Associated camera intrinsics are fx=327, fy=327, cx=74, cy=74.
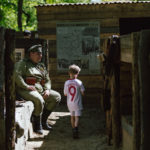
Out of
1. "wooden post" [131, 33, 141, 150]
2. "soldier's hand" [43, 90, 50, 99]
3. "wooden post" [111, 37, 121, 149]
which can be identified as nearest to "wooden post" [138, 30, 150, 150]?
"wooden post" [131, 33, 141, 150]

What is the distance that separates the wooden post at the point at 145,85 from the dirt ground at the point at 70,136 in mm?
3145

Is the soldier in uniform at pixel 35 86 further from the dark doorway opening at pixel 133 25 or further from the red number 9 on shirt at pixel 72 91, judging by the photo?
the dark doorway opening at pixel 133 25

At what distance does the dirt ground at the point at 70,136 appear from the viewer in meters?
6.16

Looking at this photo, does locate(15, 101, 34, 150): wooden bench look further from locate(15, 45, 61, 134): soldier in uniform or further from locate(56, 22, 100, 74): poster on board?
locate(56, 22, 100, 74): poster on board

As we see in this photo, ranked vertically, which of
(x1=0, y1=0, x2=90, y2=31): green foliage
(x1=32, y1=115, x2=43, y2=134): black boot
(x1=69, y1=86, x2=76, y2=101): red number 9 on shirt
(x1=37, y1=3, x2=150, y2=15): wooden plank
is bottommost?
(x1=32, y1=115, x2=43, y2=134): black boot

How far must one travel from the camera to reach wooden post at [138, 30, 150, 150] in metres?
2.80

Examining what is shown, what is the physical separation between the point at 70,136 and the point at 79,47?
4692 millimetres

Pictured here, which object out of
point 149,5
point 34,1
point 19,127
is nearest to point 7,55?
point 19,127

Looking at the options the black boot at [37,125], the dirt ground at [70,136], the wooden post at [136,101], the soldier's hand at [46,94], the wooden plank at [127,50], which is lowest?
the dirt ground at [70,136]

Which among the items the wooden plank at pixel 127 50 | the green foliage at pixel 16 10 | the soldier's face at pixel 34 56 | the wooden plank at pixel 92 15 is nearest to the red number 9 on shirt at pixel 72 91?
the soldier's face at pixel 34 56

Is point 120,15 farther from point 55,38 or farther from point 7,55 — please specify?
point 7,55

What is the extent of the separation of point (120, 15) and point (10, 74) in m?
8.40

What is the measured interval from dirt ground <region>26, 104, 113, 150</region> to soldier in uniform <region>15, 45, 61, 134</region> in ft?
1.26

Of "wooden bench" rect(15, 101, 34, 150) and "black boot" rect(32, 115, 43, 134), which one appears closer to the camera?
"wooden bench" rect(15, 101, 34, 150)
